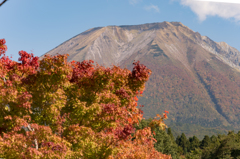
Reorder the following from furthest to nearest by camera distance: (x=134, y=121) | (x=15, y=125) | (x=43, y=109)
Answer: (x=134, y=121) < (x=43, y=109) < (x=15, y=125)

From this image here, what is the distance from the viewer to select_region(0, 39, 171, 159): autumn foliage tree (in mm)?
8789

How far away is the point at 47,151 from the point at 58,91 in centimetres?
230

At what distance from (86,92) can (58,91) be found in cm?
157

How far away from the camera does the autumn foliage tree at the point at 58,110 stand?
28.8 feet

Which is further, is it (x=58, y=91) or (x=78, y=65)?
(x=78, y=65)

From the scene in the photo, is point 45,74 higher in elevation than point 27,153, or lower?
higher

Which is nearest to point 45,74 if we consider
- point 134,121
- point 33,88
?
point 33,88

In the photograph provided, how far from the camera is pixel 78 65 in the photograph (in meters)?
12.3

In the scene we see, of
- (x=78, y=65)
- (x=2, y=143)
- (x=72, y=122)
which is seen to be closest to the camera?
(x=2, y=143)

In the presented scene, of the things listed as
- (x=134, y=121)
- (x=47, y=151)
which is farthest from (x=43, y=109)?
(x=134, y=121)

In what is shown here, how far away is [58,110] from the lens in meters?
9.88

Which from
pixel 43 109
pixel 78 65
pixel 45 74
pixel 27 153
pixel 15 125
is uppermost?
pixel 78 65

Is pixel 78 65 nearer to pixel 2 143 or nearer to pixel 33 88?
pixel 33 88

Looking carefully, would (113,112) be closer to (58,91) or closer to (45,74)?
(58,91)
